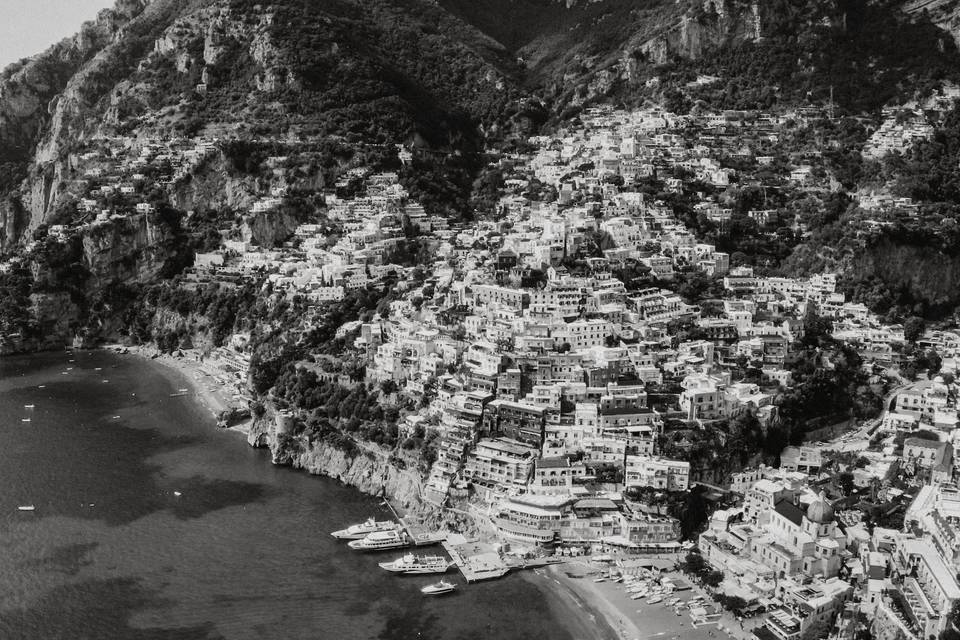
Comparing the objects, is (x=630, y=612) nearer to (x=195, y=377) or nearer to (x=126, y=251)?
(x=195, y=377)

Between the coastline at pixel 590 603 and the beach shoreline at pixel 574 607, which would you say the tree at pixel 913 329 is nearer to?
the coastline at pixel 590 603

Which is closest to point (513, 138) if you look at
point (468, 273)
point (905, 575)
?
point (468, 273)

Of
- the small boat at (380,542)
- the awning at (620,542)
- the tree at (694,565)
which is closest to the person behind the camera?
the tree at (694,565)

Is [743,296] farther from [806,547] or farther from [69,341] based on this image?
[69,341]

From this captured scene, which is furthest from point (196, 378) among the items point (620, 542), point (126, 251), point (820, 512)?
point (820, 512)

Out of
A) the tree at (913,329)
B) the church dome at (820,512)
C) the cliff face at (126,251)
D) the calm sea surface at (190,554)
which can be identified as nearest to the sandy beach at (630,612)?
the calm sea surface at (190,554)

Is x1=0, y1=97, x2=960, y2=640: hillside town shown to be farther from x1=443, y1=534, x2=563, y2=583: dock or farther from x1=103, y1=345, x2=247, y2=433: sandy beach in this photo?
x1=103, y1=345, x2=247, y2=433: sandy beach

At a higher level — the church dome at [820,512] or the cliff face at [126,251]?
the cliff face at [126,251]
